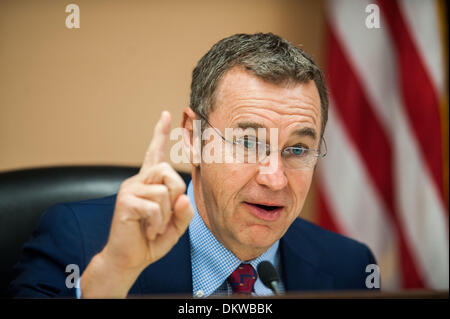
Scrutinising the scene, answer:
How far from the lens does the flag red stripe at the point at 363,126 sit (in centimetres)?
185

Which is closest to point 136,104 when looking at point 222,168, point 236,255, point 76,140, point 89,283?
point 76,140

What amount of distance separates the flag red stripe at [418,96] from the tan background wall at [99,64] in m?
0.77

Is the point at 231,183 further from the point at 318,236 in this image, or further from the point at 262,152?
the point at 318,236

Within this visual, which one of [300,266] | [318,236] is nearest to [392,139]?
[318,236]

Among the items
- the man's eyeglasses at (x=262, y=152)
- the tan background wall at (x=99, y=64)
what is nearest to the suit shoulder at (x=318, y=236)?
the man's eyeglasses at (x=262, y=152)

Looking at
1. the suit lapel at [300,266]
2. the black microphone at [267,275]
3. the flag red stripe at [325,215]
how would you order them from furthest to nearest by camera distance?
the flag red stripe at [325,215]
the suit lapel at [300,266]
the black microphone at [267,275]

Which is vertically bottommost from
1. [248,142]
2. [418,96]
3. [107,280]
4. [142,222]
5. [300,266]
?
[300,266]

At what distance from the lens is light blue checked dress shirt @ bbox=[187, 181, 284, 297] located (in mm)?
1082

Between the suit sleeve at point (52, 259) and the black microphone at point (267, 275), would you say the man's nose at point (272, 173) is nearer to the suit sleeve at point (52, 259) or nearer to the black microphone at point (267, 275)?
the black microphone at point (267, 275)

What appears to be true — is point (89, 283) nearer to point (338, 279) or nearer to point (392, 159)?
point (338, 279)

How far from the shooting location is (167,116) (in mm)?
803

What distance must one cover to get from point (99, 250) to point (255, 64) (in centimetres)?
49

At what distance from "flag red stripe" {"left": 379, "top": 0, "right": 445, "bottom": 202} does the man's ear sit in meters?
1.07

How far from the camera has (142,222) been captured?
809mm
